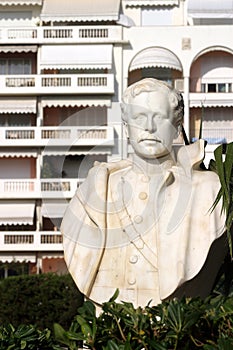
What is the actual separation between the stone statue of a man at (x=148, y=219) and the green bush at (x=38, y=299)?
20270 mm

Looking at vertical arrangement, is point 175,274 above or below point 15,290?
above

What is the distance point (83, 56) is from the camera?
4459cm

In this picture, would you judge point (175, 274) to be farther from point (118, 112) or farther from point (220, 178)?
point (118, 112)

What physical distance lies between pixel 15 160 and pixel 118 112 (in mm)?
39676

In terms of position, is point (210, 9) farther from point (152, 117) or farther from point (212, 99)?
point (152, 117)

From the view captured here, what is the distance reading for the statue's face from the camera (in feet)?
16.7

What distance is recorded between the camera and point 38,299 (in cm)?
2678

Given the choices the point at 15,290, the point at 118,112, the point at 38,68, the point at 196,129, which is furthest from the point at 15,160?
the point at 118,112

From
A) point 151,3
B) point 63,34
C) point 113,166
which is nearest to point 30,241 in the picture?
point 63,34

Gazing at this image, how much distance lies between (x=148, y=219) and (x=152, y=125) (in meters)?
0.42

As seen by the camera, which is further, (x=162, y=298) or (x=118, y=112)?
(x=118, y=112)

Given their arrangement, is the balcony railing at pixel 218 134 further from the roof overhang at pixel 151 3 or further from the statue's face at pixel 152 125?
the statue's face at pixel 152 125

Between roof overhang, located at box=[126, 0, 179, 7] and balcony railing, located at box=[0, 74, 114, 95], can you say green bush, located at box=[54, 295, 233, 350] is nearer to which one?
balcony railing, located at box=[0, 74, 114, 95]

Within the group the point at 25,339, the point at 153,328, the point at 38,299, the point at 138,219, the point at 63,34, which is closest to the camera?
the point at 153,328
